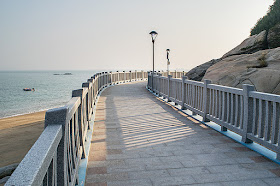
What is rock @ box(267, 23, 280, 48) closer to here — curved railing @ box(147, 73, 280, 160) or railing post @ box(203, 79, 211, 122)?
curved railing @ box(147, 73, 280, 160)

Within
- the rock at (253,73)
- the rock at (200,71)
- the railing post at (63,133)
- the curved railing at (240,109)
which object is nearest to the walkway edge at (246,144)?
the curved railing at (240,109)

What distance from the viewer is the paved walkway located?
4.11 m

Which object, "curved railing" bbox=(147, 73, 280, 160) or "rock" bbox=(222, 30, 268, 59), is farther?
"rock" bbox=(222, 30, 268, 59)

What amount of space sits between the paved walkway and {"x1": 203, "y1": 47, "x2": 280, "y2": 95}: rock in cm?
485

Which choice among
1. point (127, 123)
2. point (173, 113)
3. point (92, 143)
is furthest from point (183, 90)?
point (92, 143)

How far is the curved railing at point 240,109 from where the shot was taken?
4969 millimetres

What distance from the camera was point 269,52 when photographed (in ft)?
44.7

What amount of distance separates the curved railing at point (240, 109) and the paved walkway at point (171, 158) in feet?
1.11

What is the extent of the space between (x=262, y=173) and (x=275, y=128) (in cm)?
98

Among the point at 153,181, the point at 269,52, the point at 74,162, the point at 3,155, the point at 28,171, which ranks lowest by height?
the point at 3,155

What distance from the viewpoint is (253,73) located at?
1190 centimetres

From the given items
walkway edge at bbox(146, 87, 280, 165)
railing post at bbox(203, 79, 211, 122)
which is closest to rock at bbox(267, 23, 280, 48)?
walkway edge at bbox(146, 87, 280, 165)

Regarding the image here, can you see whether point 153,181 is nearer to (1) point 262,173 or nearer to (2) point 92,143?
(1) point 262,173

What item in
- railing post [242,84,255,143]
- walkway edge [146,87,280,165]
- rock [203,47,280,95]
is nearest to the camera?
walkway edge [146,87,280,165]
